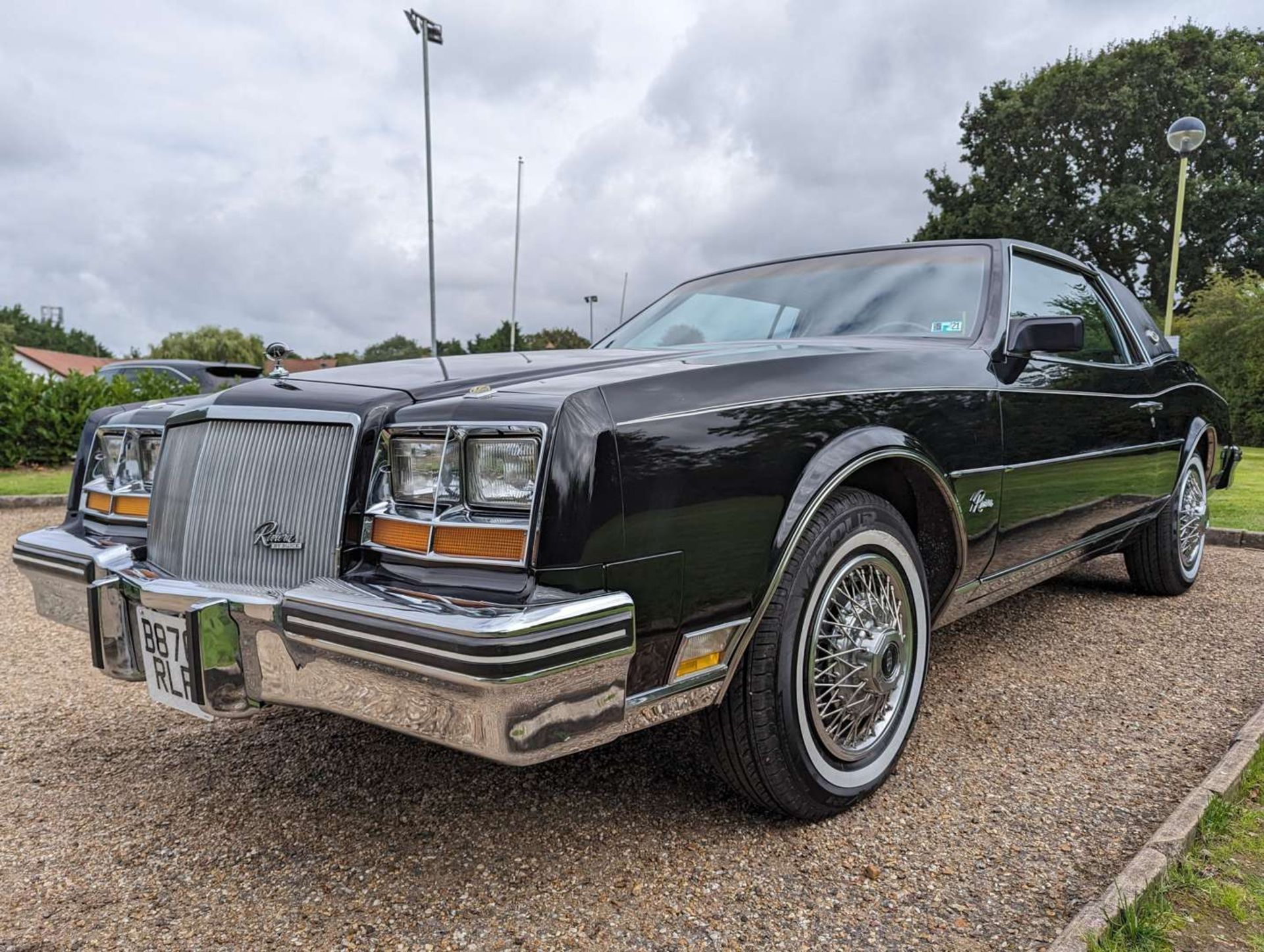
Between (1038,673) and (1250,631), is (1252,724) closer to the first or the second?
(1038,673)

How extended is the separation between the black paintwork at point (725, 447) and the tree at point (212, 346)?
5774 centimetres

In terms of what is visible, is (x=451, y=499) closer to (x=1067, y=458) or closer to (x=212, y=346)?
(x=1067, y=458)

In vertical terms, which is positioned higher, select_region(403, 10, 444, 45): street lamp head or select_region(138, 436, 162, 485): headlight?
select_region(403, 10, 444, 45): street lamp head

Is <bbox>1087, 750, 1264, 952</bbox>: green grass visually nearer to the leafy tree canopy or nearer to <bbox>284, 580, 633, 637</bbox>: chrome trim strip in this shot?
<bbox>284, 580, 633, 637</bbox>: chrome trim strip

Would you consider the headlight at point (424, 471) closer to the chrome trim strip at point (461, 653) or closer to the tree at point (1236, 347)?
the chrome trim strip at point (461, 653)

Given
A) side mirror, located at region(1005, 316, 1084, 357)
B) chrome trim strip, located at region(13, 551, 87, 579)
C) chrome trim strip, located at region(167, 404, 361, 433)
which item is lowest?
chrome trim strip, located at region(13, 551, 87, 579)

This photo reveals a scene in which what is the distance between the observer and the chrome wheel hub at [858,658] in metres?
2.11

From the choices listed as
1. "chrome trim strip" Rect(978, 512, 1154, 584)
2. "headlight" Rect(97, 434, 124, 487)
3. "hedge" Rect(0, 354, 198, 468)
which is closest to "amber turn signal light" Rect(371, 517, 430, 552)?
"headlight" Rect(97, 434, 124, 487)

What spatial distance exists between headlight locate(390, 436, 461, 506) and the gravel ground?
853mm

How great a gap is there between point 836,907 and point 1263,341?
20323mm

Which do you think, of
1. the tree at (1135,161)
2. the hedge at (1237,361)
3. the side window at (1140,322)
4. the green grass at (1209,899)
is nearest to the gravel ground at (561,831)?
the green grass at (1209,899)

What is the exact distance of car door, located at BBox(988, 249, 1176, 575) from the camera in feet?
9.30

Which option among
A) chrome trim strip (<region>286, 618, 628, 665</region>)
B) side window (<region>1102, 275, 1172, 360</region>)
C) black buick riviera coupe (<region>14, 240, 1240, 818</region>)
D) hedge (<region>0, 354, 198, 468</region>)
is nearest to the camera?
chrome trim strip (<region>286, 618, 628, 665</region>)

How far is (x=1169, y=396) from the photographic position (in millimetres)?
4062
